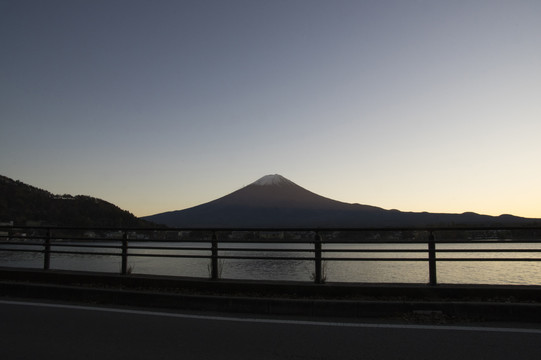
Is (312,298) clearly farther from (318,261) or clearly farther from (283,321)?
(283,321)

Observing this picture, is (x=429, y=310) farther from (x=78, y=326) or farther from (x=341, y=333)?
(x=78, y=326)

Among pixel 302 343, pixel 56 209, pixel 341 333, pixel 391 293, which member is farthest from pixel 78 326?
pixel 56 209

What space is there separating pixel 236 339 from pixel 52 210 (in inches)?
1816

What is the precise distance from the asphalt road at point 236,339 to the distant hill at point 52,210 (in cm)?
3599

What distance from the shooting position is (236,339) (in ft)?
17.8

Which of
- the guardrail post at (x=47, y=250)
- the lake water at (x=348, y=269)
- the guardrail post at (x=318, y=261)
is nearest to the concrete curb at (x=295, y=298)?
the guardrail post at (x=318, y=261)

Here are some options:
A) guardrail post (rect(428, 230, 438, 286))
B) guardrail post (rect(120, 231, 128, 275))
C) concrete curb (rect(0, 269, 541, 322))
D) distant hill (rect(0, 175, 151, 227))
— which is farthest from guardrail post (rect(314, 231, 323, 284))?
distant hill (rect(0, 175, 151, 227))

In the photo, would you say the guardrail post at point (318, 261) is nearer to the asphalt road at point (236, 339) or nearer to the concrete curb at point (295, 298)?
the concrete curb at point (295, 298)

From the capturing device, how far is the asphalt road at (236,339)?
4.82 meters

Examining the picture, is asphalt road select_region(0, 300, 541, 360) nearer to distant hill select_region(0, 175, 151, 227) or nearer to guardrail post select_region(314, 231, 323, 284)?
guardrail post select_region(314, 231, 323, 284)

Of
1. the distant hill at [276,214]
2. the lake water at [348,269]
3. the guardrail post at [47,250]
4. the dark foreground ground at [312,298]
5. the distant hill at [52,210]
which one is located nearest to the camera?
the dark foreground ground at [312,298]

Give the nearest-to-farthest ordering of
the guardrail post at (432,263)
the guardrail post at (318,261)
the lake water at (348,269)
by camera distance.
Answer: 1. the guardrail post at (432,263)
2. the guardrail post at (318,261)
3. the lake water at (348,269)

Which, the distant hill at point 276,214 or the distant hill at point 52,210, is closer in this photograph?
the distant hill at point 52,210

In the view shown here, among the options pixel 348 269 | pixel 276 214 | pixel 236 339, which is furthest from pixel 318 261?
pixel 276 214
